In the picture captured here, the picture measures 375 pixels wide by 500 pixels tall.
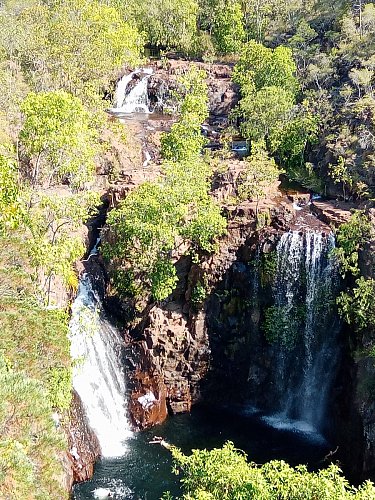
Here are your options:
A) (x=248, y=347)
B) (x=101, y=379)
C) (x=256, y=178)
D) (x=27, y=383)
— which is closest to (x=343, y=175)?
(x=256, y=178)

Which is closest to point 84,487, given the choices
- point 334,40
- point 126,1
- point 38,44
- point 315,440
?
point 315,440

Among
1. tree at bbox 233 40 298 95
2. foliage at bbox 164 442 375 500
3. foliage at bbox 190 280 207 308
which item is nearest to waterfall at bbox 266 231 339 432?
foliage at bbox 190 280 207 308

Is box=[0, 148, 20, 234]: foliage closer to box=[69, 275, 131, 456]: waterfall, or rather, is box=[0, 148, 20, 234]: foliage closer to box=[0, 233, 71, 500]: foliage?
box=[0, 233, 71, 500]: foliage

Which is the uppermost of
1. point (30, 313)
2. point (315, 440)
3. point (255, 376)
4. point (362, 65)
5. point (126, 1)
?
point (126, 1)

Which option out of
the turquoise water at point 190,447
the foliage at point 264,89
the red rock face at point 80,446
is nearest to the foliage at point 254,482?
the turquoise water at point 190,447

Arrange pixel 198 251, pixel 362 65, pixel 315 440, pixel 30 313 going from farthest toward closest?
pixel 362 65 < pixel 198 251 < pixel 315 440 < pixel 30 313

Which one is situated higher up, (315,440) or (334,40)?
(334,40)

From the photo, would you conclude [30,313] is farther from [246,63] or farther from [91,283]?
[246,63]

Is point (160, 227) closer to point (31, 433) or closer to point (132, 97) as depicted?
point (31, 433)
